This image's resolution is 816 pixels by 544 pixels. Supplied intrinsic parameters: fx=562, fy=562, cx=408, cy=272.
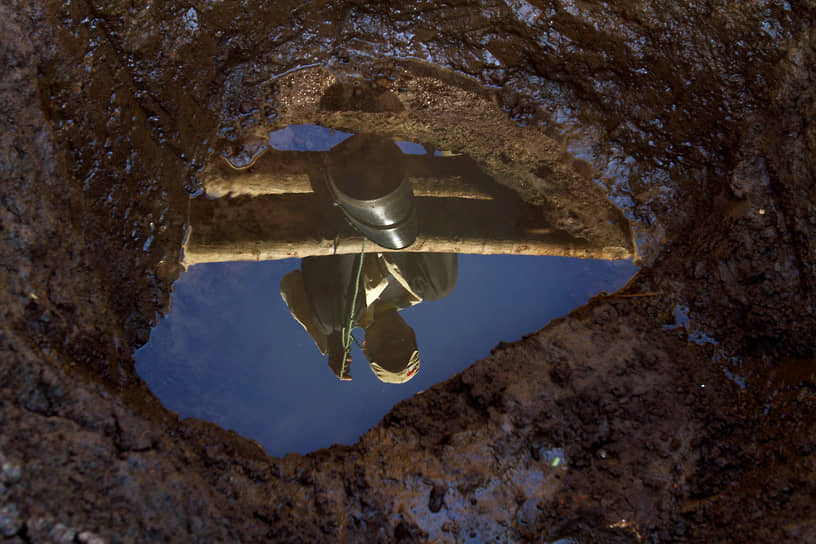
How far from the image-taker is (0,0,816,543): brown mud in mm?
1604

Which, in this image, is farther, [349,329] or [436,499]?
[349,329]

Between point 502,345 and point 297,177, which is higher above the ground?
point 297,177

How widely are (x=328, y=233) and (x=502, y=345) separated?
→ 0.95 m

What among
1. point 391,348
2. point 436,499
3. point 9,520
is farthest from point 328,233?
point 9,520

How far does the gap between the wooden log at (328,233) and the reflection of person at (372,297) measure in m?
0.07

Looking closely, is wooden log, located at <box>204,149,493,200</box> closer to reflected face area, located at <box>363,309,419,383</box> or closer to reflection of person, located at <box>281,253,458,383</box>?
reflection of person, located at <box>281,253,458,383</box>

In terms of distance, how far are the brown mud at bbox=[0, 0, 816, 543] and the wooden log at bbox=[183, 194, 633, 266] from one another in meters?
0.14

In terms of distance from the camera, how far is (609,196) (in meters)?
2.75

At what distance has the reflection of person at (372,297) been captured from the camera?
7.79ft

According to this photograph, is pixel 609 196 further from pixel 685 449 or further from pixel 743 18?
pixel 685 449

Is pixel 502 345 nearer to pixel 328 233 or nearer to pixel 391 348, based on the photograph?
pixel 391 348

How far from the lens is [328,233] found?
2629 mm

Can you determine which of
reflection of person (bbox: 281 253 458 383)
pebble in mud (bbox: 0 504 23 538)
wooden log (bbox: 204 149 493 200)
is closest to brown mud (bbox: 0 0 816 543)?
pebble in mud (bbox: 0 504 23 538)

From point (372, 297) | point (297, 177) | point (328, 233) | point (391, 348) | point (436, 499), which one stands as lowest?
point (436, 499)
